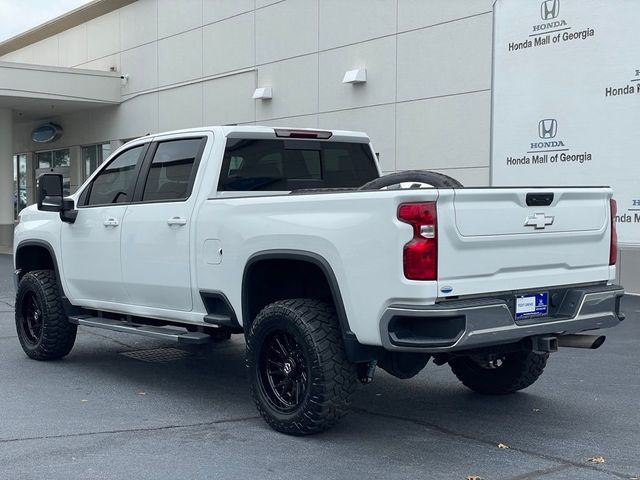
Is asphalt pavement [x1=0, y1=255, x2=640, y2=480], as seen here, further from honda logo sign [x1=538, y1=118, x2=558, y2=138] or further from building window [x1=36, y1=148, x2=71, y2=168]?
building window [x1=36, y1=148, x2=71, y2=168]

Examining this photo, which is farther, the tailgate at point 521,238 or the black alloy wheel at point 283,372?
the black alloy wheel at point 283,372

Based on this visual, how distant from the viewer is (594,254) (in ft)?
19.2

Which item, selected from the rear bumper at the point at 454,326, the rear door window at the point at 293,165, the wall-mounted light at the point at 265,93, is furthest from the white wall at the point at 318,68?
the rear bumper at the point at 454,326

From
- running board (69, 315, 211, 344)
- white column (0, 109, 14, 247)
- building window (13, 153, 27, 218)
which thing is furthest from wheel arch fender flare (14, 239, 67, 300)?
building window (13, 153, 27, 218)

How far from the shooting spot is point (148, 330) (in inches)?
275

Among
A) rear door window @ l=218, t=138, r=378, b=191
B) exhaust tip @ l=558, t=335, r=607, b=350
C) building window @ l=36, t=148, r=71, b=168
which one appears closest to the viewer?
exhaust tip @ l=558, t=335, r=607, b=350

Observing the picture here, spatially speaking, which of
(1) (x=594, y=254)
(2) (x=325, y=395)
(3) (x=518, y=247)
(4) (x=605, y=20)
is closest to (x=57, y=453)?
(2) (x=325, y=395)

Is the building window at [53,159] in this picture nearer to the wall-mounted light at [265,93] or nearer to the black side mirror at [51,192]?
the wall-mounted light at [265,93]

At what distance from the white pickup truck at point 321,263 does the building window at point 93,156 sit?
18660 millimetres

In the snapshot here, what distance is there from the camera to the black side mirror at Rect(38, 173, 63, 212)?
773cm

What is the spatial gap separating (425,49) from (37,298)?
30.4ft

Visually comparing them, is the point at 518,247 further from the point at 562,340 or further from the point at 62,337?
the point at 62,337

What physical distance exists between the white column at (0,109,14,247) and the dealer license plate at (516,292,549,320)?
79.4 feet

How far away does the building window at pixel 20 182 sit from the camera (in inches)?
1236
